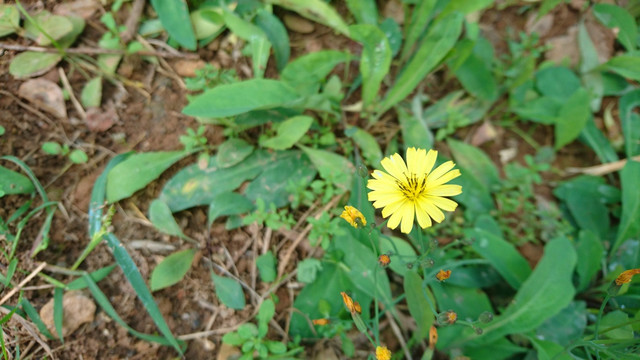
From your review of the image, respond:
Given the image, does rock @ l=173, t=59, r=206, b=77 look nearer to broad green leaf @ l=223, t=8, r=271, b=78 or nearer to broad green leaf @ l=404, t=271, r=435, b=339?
broad green leaf @ l=223, t=8, r=271, b=78

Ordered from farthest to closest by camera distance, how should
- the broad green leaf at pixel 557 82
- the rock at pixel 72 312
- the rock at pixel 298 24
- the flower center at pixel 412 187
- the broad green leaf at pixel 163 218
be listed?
the broad green leaf at pixel 557 82
the rock at pixel 298 24
the broad green leaf at pixel 163 218
the rock at pixel 72 312
the flower center at pixel 412 187

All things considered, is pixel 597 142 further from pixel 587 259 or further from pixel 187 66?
pixel 187 66

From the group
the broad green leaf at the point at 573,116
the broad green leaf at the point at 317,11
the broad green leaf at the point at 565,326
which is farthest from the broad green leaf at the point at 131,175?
the broad green leaf at the point at 573,116

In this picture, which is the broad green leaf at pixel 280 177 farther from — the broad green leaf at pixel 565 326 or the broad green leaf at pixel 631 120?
the broad green leaf at pixel 631 120

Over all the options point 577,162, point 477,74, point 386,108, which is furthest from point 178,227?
point 577,162

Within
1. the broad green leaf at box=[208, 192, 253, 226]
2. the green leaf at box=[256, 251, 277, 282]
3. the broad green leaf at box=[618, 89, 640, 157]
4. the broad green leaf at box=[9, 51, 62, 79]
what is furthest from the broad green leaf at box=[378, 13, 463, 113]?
the broad green leaf at box=[9, 51, 62, 79]

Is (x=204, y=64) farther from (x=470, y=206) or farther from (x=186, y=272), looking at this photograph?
(x=470, y=206)
